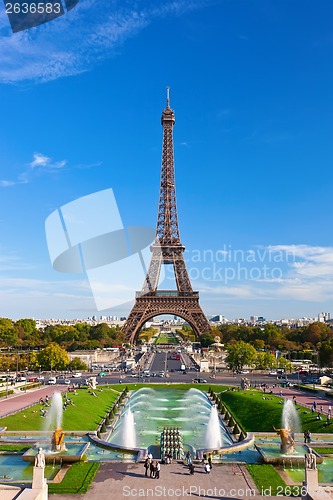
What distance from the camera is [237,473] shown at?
20.8 meters

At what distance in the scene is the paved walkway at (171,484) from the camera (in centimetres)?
1768

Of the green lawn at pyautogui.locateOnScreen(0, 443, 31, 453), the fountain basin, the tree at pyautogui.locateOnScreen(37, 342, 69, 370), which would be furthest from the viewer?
the tree at pyautogui.locateOnScreen(37, 342, 69, 370)

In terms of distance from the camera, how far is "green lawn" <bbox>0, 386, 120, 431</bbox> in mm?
31500

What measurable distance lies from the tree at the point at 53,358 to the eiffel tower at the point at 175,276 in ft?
59.9

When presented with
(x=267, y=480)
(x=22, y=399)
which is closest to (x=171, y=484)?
(x=267, y=480)

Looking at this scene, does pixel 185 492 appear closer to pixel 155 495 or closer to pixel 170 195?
pixel 155 495

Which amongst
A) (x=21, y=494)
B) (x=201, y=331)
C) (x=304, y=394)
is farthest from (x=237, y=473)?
(x=201, y=331)

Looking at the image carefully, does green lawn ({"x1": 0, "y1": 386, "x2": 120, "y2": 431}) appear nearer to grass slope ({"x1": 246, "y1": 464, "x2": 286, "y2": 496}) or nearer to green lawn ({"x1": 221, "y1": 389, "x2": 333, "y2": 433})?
green lawn ({"x1": 221, "y1": 389, "x2": 333, "y2": 433})

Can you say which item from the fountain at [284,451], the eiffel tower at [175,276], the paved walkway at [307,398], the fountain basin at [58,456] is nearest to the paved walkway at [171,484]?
the fountain basin at [58,456]

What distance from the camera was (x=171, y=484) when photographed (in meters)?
19.0

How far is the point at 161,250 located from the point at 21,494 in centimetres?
7803

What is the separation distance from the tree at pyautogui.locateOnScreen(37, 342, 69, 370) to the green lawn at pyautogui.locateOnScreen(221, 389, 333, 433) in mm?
27582

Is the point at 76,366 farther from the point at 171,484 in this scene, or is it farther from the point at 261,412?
the point at 171,484

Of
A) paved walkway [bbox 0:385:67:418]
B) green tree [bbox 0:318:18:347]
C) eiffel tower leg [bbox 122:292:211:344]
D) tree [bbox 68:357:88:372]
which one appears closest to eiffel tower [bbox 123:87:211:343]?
eiffel tower leg [bbox 122:292:211:344]
